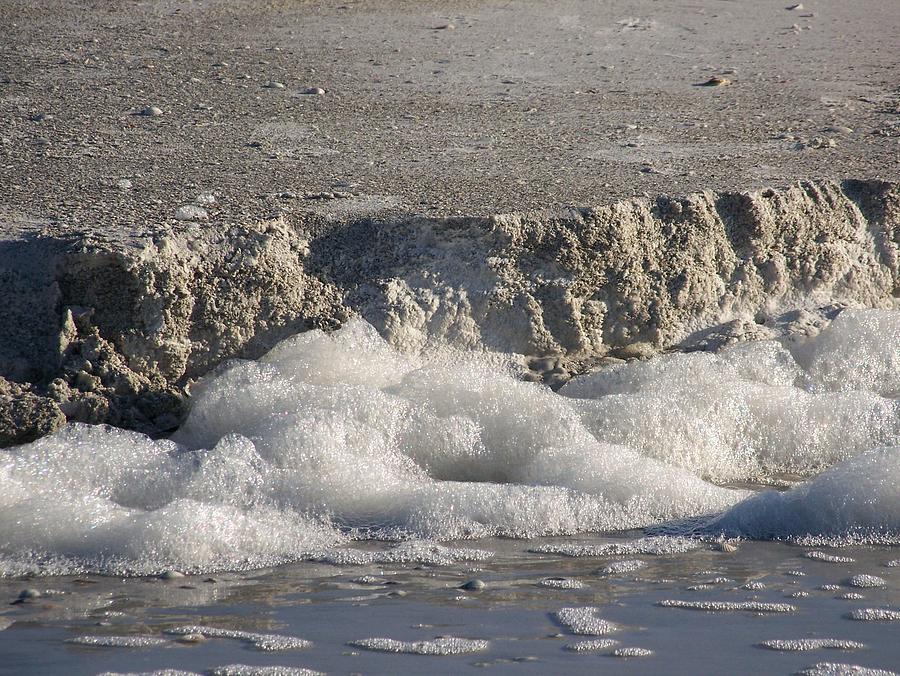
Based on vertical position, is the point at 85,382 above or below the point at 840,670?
above

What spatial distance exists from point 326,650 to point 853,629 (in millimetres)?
1189

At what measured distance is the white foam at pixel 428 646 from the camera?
255cm

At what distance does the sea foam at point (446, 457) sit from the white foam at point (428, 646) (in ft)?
1.79

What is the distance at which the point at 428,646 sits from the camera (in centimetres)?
257

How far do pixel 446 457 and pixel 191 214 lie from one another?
1.25 meters

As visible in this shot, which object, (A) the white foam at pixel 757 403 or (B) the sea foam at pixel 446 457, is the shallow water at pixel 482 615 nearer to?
(B) the sea foam at pixel 446 457

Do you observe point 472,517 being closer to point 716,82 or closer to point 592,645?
point 592,645

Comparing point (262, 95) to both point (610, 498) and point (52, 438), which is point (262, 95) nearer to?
point (52, 438)

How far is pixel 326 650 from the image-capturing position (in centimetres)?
255

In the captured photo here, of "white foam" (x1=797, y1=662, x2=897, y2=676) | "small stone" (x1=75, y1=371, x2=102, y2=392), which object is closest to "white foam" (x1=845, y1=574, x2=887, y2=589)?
"white foam" (x1=797, y1=662, x2=897, y2=676)

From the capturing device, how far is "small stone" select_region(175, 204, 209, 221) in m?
4.13

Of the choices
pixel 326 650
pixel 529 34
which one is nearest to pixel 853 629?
pixel 326 650

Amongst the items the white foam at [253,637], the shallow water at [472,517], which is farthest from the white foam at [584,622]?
the white foam at [253,637]

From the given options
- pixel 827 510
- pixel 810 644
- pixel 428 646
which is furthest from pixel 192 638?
pixel 827 510
